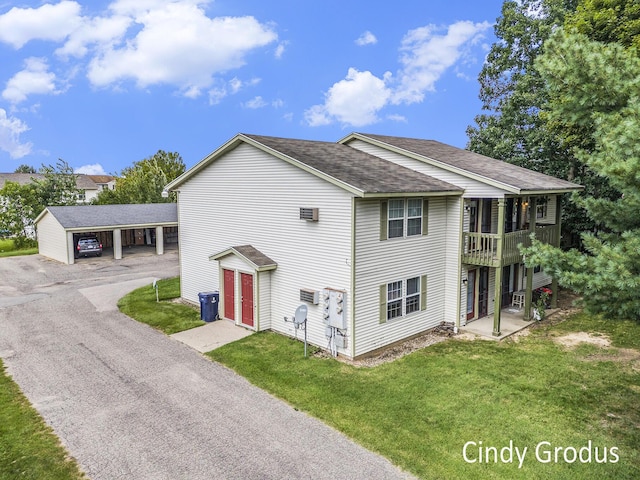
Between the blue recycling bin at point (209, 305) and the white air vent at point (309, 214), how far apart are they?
4981 millimetres

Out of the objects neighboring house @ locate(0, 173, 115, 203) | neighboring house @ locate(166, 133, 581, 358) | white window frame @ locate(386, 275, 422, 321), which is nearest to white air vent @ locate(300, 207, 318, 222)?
neighboring house @ locate(166, 133, 581, 358)

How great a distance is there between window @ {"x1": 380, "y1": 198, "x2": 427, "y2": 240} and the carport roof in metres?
23.8

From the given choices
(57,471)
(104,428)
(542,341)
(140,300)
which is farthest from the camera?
Result: (140,300)

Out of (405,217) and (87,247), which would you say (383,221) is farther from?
(87,247)

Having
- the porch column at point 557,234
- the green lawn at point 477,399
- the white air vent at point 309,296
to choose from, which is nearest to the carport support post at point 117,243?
the green lawn at point 477,399

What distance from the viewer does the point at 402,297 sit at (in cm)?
1420

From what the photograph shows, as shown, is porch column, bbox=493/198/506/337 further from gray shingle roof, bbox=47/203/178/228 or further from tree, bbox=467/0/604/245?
gray shingle roof, bbox=47/203/178/228

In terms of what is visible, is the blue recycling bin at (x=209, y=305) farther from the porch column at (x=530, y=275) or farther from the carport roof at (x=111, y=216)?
the carport roof at (x=111, y=216)

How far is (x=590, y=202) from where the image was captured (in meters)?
9.80

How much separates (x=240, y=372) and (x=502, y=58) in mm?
25908

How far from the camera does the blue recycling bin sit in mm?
15989

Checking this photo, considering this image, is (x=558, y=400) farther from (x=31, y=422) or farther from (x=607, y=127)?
(x=31, y=422)

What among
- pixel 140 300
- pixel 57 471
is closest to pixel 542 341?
pixel 57 471

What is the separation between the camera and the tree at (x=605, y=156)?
7.57 meters
